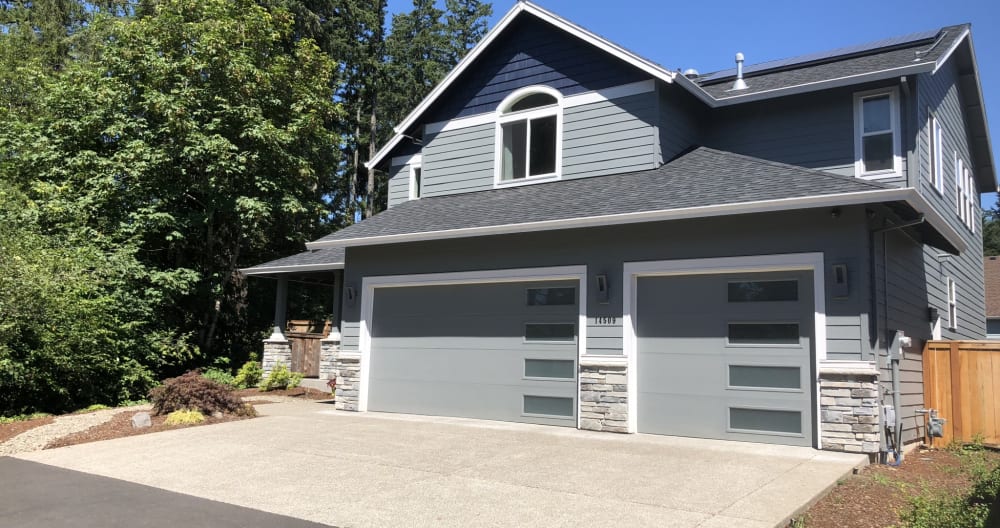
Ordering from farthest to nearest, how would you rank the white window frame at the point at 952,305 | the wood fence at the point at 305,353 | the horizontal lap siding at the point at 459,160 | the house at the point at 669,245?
the wood fence at the point at 305,353
the white window frame at the point at 952,305
the horizontal lap siding at the point at 459,160
the house at the point at 669,245

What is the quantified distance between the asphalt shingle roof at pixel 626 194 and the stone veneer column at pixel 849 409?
7.09 ft

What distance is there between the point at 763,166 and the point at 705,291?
215cm

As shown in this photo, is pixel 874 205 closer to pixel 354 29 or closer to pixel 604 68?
pixel 604 68

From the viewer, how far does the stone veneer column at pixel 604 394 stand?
10.1 meters

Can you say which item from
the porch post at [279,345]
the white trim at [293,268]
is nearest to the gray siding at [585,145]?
the white trim at [293,268]

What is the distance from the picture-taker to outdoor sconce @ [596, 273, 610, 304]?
1030cm

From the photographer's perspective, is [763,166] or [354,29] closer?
[763,166]

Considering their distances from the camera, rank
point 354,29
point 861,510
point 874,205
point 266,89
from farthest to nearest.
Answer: point 354,29, point 266,89, point 874,205, point 861,510

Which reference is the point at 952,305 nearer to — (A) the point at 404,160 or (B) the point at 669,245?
(B) the point at 669,245

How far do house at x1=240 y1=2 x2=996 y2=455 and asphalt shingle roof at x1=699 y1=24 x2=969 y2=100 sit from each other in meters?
0.07

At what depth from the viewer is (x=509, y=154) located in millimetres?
13477

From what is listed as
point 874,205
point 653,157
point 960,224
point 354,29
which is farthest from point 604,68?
point 354,29

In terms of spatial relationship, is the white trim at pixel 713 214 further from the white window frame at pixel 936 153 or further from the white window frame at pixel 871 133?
the white window frame at pixel 936 153

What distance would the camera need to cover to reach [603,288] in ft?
33.9
